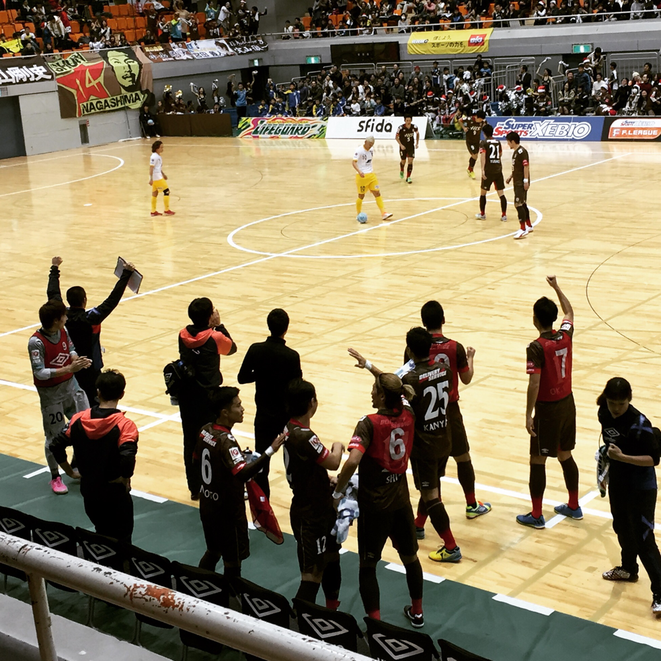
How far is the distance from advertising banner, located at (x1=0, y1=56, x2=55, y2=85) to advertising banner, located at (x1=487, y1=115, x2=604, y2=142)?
19.2 meters

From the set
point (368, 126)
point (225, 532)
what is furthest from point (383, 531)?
point (368, 126)

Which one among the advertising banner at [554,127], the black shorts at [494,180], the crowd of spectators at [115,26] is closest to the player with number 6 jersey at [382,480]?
the black shorts at [494,180]

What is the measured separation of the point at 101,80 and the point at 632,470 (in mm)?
38108

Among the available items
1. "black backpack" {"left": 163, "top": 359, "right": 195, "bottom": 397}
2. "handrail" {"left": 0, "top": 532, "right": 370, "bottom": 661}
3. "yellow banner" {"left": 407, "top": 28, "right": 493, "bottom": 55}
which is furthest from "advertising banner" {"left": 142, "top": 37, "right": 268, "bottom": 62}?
"handrail" {"left": 0, "top": 532, "right": 370, "bottom": 661}

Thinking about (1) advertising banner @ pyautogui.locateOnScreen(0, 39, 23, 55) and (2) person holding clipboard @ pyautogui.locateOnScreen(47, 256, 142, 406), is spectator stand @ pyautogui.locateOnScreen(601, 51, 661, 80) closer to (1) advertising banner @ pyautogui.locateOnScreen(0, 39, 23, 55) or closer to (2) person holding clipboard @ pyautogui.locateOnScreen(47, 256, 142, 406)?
(1) advertising banner @ pyautogui.locateOnScreen(0, 39, 23, 55)

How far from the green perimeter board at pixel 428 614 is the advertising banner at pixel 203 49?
3745cm

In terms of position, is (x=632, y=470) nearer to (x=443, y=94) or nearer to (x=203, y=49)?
(x=443, y=94)

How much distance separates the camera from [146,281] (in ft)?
54.9

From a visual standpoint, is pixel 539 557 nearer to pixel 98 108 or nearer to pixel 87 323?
pixel 87 323

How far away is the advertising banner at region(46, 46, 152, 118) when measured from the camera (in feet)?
129

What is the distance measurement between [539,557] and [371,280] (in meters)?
9.07

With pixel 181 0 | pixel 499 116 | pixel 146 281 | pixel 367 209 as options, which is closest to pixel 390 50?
pixel 499 116

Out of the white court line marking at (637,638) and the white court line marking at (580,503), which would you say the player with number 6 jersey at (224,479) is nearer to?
the white court line marking at (637,638)

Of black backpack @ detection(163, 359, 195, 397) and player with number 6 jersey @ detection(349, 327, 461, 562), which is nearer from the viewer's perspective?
player with number 6 jersey @ detection(349, 327, 461, 562)
